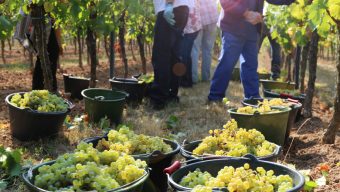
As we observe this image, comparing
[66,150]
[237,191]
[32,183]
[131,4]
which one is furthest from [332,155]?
[131,4]

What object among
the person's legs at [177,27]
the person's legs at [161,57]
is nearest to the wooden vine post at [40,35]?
the person's legs at [161,57]

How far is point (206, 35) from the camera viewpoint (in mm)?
8375

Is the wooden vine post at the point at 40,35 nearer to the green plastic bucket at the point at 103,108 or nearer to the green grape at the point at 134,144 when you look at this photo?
the green plastic bucket at the point at 103,108

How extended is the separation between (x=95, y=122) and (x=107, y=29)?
1632mm

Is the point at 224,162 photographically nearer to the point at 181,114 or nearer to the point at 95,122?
the point at 95,122

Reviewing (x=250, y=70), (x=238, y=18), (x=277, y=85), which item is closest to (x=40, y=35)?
(x=238, y=18)

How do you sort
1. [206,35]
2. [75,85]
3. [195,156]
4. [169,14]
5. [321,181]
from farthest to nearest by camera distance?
1. [206,35]
2. [75,85]
3. [169,14]
4. [321,181]
5. [195,156]

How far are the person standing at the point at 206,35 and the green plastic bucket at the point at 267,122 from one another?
4981 mm

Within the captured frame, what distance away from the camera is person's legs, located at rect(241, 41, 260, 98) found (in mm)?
4875

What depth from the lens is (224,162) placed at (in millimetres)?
2002

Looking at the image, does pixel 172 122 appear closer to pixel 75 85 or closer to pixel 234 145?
pixel 234 145

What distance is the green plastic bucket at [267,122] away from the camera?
3.06 metres

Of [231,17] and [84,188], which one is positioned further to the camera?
[231,17]

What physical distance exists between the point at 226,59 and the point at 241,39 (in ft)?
0.90
